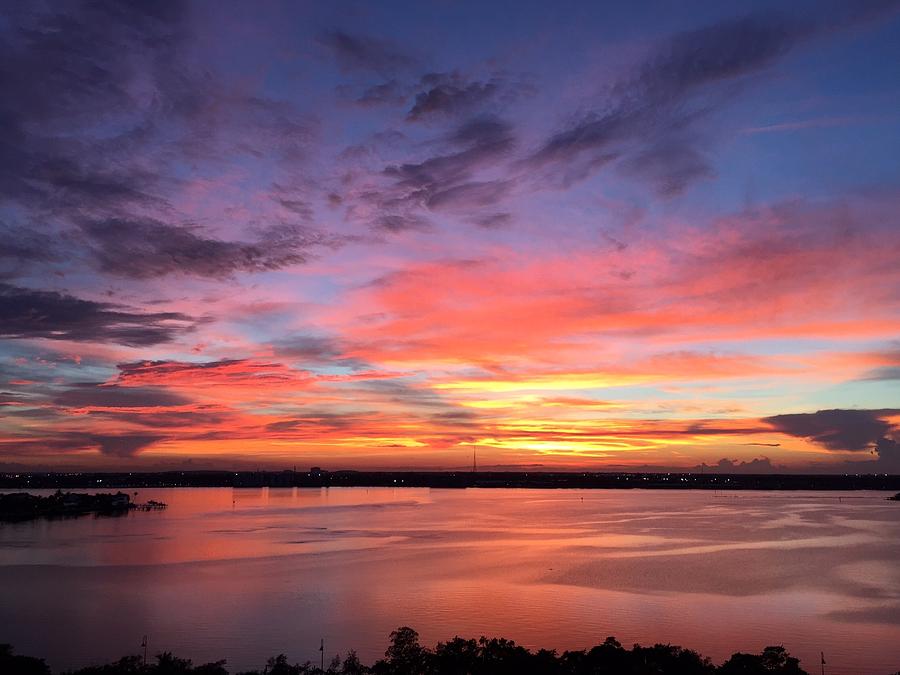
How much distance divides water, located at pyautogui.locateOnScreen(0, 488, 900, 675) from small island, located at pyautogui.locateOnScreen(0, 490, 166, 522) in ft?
48.8

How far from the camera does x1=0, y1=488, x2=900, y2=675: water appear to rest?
34.1 meters

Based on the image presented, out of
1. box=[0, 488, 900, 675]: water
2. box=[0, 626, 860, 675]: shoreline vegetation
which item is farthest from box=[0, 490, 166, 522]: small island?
box=[0, 626, 860, 675]: shoreline vegetation

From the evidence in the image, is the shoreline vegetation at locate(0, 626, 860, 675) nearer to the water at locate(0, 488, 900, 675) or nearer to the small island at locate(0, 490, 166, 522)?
the water at locate(0, 488, 900, 675)

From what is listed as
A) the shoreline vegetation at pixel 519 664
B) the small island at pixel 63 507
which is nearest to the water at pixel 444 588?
the shoreline vegetation at pixel 519 664

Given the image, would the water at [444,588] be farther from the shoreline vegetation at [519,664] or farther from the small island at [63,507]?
the small island at [63,507]

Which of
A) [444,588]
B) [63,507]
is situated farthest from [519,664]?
[63,507]

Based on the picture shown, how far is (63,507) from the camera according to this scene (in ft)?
366

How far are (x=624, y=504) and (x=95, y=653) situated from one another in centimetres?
12273

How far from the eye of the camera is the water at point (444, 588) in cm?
3406

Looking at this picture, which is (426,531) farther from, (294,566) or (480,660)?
(480,660)

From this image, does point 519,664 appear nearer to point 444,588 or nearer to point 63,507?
point 444,588

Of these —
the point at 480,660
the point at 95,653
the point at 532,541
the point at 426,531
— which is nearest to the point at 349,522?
the point at 426,531

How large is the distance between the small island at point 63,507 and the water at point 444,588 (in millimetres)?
14875

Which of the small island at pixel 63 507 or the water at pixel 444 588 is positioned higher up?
the small island at pixel 63 507
